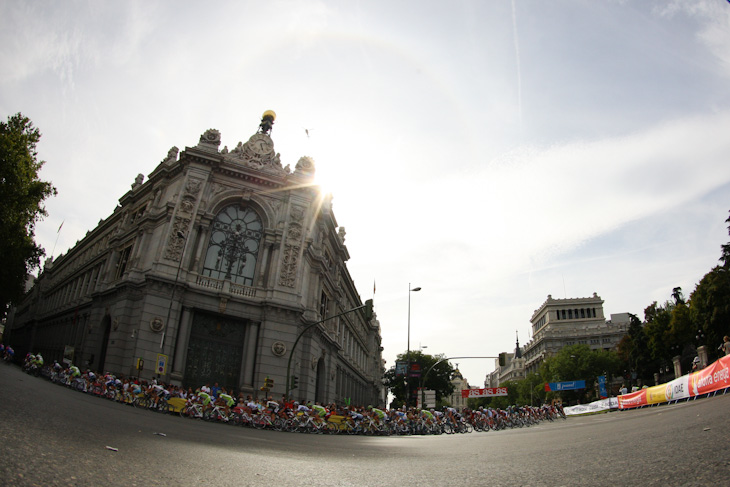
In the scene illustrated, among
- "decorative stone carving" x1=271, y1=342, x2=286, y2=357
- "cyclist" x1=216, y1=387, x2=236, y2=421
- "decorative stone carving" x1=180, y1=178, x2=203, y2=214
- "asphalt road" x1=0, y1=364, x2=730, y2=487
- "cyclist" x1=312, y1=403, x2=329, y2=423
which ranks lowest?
"cyclist" x1=312, y1=403, x2=329, y2=423

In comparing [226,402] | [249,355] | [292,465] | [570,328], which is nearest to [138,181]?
[249,355]

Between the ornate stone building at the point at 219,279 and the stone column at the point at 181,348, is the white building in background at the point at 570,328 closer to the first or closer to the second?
the ornate stone building at the point at 219,279

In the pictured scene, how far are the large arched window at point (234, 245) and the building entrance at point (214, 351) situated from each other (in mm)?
3107

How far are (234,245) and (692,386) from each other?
2762 centimetres

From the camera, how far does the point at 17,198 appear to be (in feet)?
83.1

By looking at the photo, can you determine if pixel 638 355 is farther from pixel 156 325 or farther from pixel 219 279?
pixel 156 325

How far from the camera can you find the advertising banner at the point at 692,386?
16953mm

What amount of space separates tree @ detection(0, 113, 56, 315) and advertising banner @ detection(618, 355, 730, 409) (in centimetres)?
3624

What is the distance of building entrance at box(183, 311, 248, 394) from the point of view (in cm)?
2619

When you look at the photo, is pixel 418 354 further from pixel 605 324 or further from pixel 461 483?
pixel 461 483

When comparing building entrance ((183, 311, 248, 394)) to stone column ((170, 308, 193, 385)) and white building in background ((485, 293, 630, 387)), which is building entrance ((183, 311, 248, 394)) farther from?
white building in background ((485, 293, 630, 387))

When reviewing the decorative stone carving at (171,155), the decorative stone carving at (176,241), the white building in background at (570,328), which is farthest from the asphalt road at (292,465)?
the white building in background at (570,328)

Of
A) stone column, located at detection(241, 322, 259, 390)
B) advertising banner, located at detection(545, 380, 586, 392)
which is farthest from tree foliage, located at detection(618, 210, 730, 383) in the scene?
stone column, located at detection(241, 322, 259, 390)

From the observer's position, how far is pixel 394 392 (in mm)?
72250
